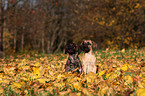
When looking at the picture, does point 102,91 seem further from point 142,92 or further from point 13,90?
point 13,90

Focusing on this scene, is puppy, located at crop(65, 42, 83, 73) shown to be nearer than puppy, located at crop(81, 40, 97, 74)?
No

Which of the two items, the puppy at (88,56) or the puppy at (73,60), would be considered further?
Answer: the puppy at (73,60)

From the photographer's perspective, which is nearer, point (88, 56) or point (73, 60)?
point (88, 56)

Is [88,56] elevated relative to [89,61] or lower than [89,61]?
elevated

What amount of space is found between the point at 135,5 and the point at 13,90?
1397cm

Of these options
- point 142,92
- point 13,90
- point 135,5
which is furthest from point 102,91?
point 135,5

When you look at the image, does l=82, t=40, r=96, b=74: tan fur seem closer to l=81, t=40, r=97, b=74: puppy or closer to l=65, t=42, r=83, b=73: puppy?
l=81, t=40, r=97, b=74: puppy

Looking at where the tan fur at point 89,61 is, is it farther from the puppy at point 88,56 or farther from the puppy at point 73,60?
the puppy at point 73,60

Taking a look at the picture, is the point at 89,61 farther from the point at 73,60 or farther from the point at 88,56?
the point at 73,60

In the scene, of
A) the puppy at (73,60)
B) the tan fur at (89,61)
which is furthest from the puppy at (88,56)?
the puppy at (73,60)

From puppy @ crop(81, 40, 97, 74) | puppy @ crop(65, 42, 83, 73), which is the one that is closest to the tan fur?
puppy @ crop(81, 40, 97, 74)

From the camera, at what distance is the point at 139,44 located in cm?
1552

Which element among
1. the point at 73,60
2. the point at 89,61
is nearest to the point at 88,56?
the point at 89,61

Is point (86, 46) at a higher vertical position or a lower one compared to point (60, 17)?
lower
